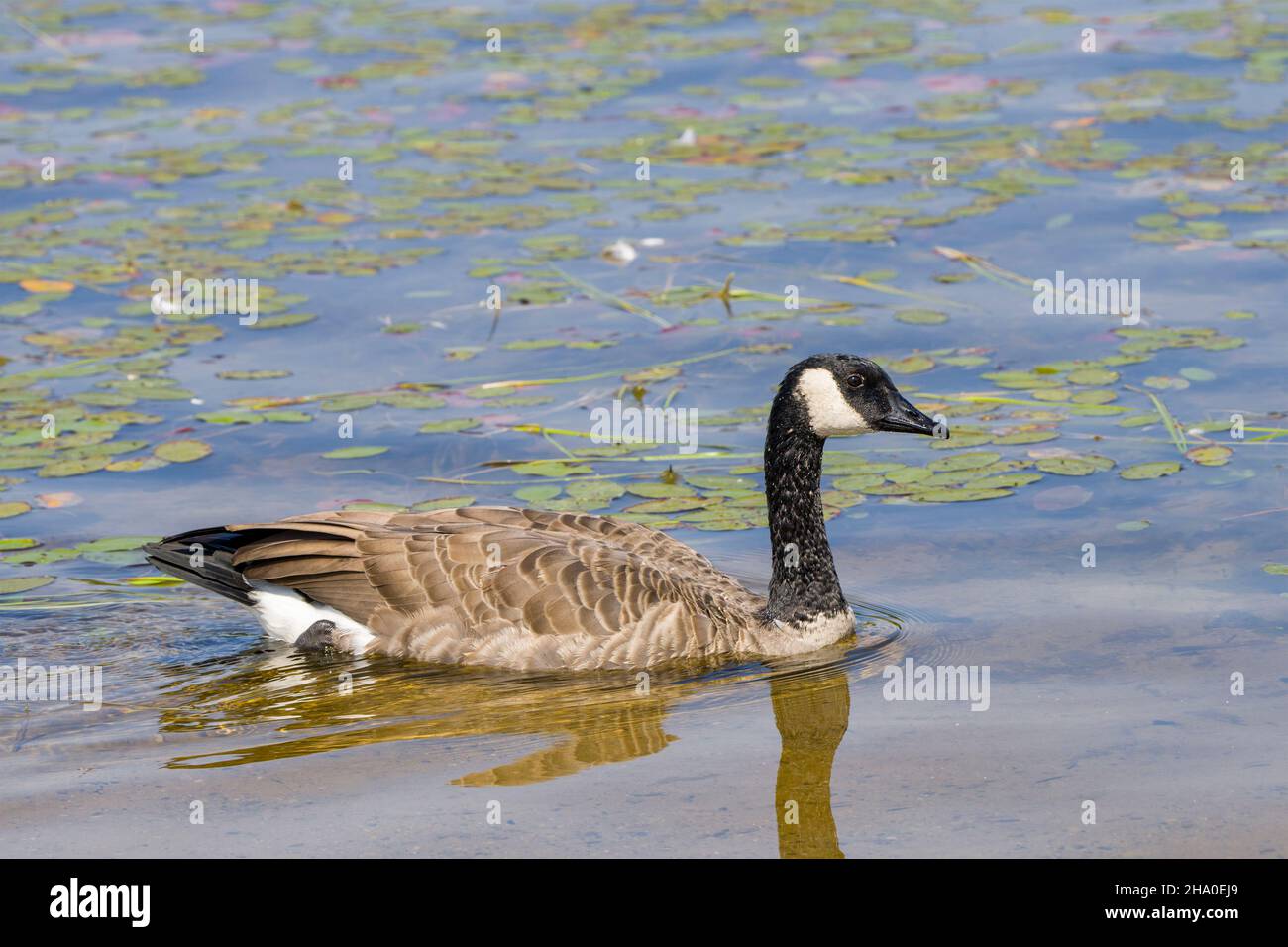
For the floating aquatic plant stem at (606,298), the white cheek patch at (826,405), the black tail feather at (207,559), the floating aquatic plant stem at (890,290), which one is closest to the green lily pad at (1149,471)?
the white cheek patch at (826,405)

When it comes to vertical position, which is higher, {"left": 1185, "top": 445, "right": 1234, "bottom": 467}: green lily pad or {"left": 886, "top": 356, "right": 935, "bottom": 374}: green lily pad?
{"left": 886, "top": 356, "right": 935, "bottom": 374}: green lily pad

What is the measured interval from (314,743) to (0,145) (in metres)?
11.6

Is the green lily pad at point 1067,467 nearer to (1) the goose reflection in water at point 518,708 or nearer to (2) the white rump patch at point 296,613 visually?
(1) the goose reflection in water at point 518,708

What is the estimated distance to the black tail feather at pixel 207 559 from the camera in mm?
9719

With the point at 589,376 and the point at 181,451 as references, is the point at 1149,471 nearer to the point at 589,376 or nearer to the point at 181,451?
the point at 589,376

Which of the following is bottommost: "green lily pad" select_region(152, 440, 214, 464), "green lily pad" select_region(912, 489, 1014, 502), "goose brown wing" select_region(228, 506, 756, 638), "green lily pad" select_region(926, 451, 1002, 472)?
"goose brown wing" select_region(228, 506, 756, 638)

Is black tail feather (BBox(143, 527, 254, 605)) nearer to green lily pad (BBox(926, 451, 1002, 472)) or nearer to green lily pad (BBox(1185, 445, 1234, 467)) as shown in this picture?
green lily pad (BBox(926, 451, 1002, 472))

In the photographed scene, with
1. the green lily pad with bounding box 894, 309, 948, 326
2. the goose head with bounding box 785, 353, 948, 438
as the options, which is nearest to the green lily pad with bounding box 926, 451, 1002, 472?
the goose head with bounding box 785, 353, 948, 438

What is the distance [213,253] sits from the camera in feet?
49.9

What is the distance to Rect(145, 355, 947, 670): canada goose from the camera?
9.48 metres

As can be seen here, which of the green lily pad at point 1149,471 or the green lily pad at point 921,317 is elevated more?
the green lily pad at point 921,317

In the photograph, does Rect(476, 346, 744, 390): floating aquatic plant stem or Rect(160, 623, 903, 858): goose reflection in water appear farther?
Rect(476, 346, 744, 390): floating aquatic plant stem

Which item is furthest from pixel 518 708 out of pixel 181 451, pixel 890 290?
pixel 890 290

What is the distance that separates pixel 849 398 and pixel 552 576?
182 centimetres
